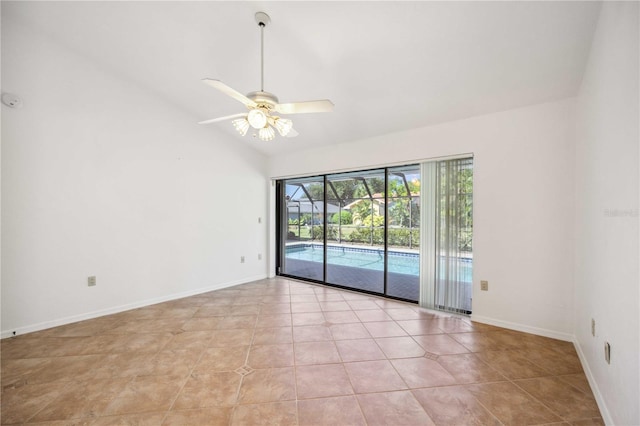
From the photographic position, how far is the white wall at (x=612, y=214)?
1.28 meters

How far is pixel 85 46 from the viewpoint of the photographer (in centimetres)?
296

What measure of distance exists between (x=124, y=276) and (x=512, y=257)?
15.7 ft

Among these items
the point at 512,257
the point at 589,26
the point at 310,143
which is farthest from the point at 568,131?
the point at 310,143

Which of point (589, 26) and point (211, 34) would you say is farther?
point (211, 34)

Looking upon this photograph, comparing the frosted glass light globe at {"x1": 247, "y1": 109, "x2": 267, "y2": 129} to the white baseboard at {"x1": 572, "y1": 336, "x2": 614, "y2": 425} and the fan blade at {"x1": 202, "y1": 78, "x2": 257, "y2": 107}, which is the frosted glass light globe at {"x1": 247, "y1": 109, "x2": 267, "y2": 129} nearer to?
the fan blade at {"x1": 202, "y1": 78, "x2": 257, "y2": 107}

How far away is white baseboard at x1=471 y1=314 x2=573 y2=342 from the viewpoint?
259cm

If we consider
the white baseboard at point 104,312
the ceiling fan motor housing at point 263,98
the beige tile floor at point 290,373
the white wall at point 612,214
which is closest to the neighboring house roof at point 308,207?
the white baseboard at point 104,312

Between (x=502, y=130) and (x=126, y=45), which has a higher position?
(x=126, y=45)

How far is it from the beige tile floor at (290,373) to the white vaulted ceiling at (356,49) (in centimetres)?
253

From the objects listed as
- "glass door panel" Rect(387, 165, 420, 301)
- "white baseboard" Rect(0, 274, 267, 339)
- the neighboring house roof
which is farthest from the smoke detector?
"glass door panel" Rect(387, 165, 420, 301)

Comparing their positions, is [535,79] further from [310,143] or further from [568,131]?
[310,143]

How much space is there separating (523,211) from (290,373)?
2.85m

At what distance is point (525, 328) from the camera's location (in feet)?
9.11

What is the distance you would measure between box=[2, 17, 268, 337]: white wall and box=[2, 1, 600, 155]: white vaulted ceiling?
0.41 m
